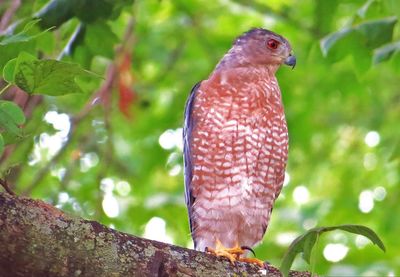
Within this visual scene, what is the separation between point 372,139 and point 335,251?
2.62 metres

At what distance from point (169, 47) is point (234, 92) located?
15.1ft

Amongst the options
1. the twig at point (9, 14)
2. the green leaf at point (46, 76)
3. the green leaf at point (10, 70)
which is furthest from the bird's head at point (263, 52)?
the green leaf at point (10, 70)

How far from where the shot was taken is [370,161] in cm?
1154

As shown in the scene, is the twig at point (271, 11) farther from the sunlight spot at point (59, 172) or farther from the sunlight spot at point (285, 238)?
the sunlight spot at point (59, 172)

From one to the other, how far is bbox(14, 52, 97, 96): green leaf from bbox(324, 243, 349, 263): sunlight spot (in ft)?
17.4

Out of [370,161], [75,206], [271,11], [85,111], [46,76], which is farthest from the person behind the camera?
[370,161]

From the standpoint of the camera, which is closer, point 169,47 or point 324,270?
point 324,270

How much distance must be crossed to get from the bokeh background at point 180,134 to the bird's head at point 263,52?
0.51 m

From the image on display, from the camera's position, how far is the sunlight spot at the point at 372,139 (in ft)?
34.5

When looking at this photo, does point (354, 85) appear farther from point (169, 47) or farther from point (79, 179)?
point (79, 179)

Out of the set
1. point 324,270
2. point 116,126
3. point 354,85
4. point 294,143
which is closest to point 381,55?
point 324,270

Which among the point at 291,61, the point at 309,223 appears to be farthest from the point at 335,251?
the point at 291,61

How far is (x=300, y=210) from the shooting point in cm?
925

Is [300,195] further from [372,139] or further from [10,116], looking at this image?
[10,116]
